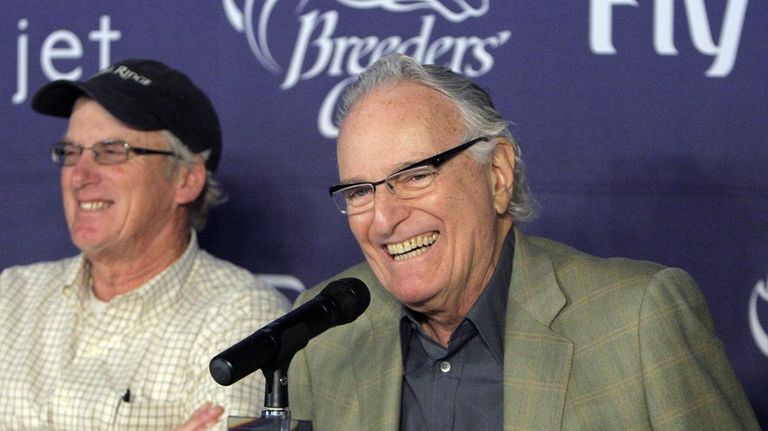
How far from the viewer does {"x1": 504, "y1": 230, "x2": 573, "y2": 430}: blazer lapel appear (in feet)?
6.75

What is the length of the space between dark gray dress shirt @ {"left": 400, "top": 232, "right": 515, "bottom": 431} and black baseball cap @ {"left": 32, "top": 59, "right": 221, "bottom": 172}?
3.09 feet

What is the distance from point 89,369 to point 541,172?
1115mm

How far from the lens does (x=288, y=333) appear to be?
1.68m

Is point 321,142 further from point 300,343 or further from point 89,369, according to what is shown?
point 300,343

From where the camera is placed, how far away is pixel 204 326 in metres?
2.73

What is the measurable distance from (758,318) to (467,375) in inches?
34.9

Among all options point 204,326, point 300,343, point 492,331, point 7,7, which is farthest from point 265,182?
point 300,343

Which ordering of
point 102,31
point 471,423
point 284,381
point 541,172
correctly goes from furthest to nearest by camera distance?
point 102,31
point 541,172
point 471,423
point 284,381

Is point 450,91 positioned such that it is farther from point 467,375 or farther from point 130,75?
point 130,75

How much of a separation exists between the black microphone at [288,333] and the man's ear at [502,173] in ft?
1.42

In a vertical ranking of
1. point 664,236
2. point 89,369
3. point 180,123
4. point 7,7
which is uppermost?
point 7,7

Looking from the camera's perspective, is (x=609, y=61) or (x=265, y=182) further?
(x=265, y=182)

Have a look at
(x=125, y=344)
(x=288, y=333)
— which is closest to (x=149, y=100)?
(x=125, y=344)

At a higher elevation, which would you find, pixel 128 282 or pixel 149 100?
pixel 149 100
